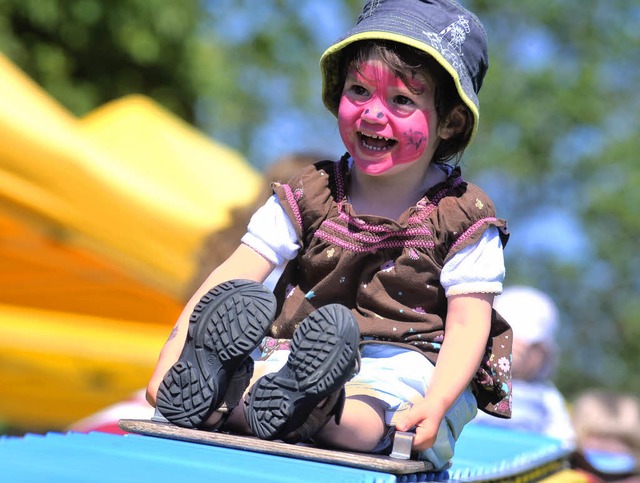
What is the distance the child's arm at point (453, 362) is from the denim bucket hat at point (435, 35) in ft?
1.44

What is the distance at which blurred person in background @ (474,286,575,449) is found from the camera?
5.28m

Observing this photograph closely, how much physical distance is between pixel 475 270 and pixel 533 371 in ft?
10.7

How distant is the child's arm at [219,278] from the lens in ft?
7.82

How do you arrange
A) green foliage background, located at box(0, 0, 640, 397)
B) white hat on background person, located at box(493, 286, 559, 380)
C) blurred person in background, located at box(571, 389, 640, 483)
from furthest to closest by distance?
1. green foliage background, located at box(0, 0, 640, 397)
2. blurred person in background, located at box(571, 389, 640, 483)
3. white hat on background person, located at box(493, 286, 559, 380)

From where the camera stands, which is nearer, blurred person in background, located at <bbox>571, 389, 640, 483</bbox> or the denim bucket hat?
the denim bucket hat

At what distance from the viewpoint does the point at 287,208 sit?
253cm

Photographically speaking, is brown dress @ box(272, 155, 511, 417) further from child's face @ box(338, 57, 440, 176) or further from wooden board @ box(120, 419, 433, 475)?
wooden board @ box(120, 419, 433, 475)

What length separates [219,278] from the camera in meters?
2.49

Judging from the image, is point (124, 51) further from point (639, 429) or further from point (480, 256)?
point (480, 256)

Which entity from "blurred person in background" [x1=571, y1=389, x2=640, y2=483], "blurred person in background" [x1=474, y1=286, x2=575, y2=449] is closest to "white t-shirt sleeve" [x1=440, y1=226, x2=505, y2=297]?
"blurred person in background" [x1=474, y1=286, x2=575, y2=449]

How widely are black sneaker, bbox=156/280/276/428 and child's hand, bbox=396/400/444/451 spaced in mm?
355

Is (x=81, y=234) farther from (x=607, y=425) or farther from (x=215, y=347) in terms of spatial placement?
(x=215, y=347)

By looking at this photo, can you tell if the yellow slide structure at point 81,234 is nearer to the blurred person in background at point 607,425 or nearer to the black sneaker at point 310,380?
the blurred person in background at point 607,425

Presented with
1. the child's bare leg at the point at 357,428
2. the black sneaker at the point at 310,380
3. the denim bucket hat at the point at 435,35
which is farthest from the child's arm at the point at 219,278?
the denim bucket hat at the point at 435,35
